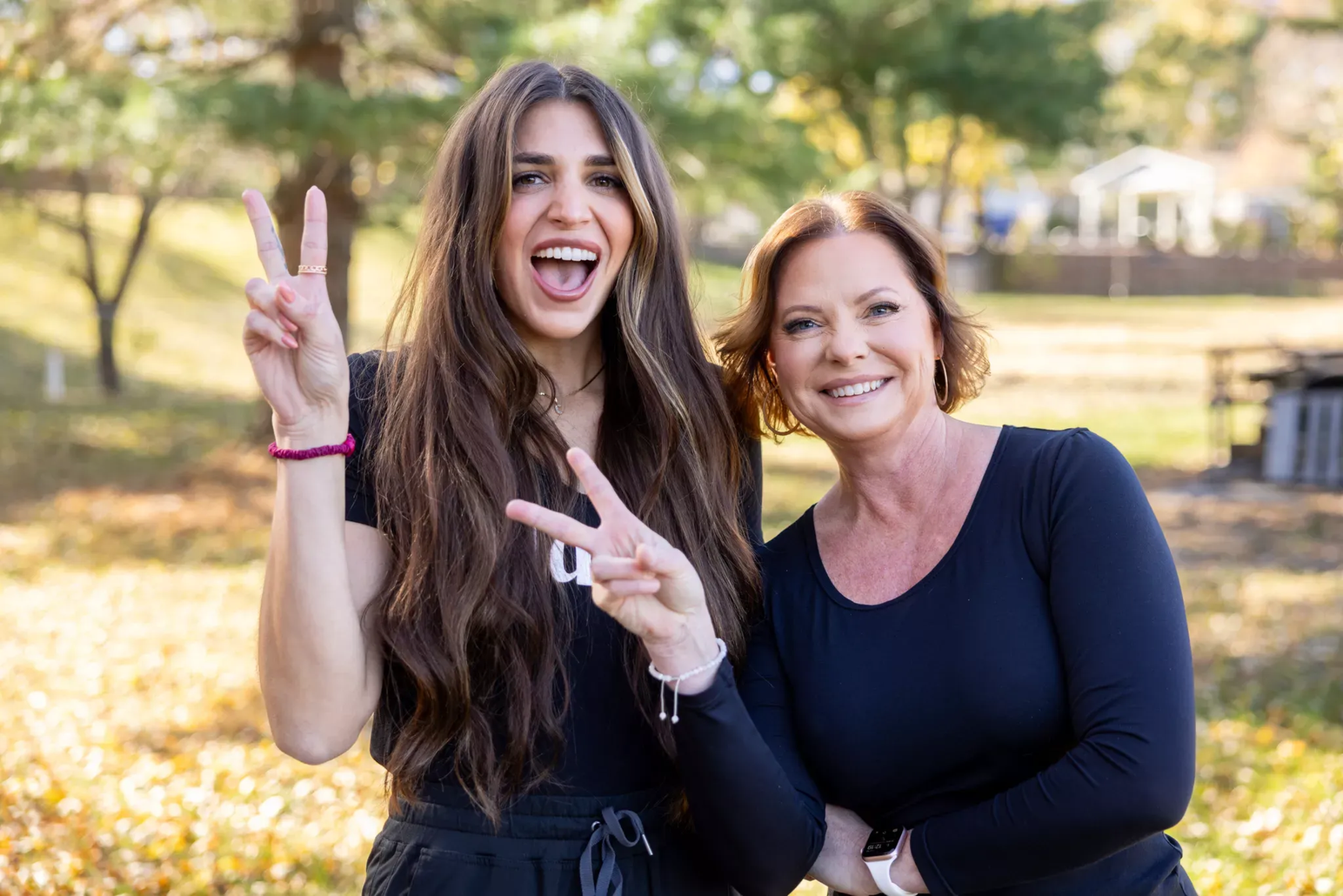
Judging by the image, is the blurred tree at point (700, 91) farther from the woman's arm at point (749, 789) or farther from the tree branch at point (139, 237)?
the tree branch at point (139, 237)

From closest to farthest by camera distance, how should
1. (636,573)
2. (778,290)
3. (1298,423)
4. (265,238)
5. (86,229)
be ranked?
(636,573) < (265,238) < (778,290) < (1298,423) < (86,229)

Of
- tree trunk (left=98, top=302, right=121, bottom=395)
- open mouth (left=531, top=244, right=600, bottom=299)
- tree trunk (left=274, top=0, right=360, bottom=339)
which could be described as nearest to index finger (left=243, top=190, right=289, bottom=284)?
open mouth (left=531, top=244, right=600, bottom=299)

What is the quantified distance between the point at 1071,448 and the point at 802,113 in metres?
23.9

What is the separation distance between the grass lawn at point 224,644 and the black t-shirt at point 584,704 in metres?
1.13

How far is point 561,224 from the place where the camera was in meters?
2.30

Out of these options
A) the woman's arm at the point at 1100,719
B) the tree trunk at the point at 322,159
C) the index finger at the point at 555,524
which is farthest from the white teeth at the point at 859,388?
the tree trunk at the point at 322,159

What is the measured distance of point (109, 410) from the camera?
1697cm

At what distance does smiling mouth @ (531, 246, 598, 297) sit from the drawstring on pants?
0.89 metres

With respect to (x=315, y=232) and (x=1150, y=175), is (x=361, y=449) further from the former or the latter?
(x=1150, y=175)

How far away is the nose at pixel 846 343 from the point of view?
230cm

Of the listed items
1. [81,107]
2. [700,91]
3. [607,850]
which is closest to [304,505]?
[607,850]

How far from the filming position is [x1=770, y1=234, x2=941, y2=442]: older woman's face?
7.59ft

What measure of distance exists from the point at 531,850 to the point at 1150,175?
52066 mm

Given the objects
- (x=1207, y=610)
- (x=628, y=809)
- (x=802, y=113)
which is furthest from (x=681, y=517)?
(x=802, y=113)
